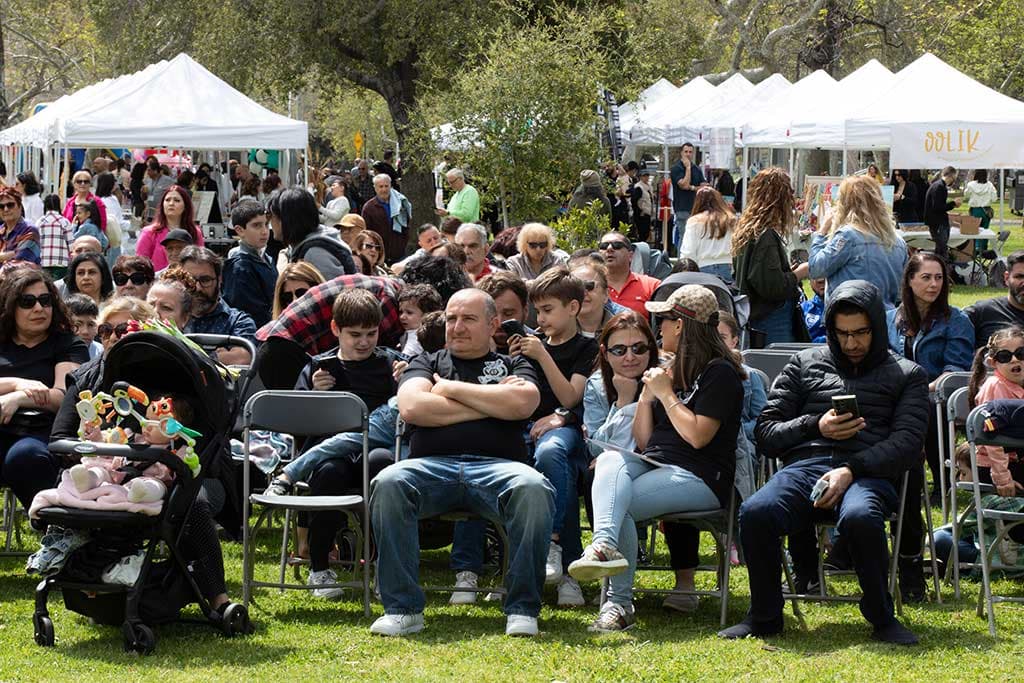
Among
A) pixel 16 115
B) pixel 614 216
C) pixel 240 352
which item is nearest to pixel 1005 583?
pixel 240 352

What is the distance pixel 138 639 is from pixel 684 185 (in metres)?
Result: 19.2

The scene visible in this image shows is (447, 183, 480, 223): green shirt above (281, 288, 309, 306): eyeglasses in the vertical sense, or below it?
above

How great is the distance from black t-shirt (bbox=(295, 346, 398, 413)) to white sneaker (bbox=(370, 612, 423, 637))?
1.34m

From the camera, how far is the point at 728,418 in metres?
6.24

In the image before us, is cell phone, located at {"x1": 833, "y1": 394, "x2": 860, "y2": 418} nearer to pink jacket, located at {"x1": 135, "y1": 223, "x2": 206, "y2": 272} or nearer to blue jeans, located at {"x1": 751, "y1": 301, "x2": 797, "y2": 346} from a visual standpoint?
blue jeans, located at {"x1": 751, "y1": 301, "x2": 797, "y2": 346}

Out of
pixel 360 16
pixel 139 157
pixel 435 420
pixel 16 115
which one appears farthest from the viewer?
pixel 16 115

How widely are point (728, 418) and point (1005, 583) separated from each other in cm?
173

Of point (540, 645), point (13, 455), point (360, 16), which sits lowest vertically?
point (540, 645)

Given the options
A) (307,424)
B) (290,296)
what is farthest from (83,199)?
(307,424)

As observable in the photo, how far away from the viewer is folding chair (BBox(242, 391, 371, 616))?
653cm

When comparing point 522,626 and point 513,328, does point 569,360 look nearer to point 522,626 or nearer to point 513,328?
point 513,328

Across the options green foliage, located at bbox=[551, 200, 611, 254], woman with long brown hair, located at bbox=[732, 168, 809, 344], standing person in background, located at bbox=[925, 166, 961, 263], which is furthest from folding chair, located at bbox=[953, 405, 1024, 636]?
standing person in background, located at bbox=[925, 166, 961, 263]

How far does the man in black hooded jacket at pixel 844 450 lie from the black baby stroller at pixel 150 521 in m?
2.24

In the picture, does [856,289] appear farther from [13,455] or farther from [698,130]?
[698,130]
